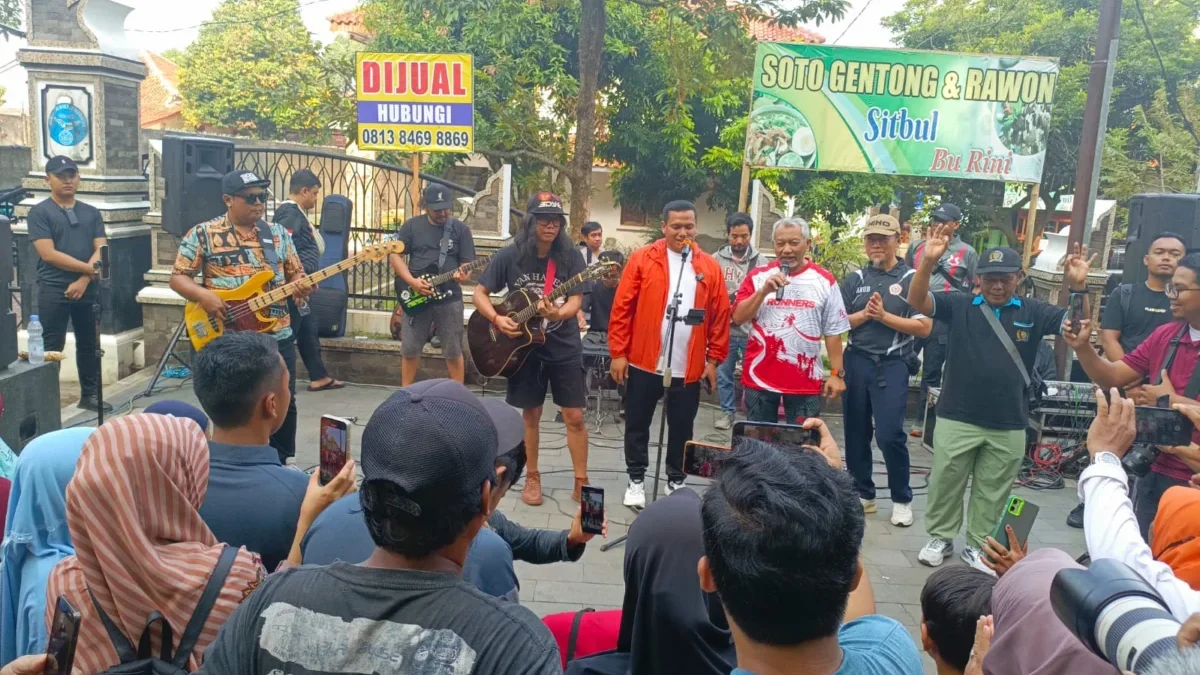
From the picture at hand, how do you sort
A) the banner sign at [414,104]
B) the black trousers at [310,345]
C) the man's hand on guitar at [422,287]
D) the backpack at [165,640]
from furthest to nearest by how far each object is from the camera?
1. the banner sign at [414,104]
2. the black trousers at [310,345]
3. the man's hand on guitar at [422,287]
4. the backpack at [165,640]

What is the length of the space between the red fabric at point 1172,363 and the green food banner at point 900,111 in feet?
14.8

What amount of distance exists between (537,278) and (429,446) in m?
4.36

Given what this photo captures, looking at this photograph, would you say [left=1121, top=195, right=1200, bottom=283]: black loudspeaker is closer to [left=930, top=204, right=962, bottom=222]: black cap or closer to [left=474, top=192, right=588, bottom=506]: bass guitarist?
[left=930, top=204, right=962, bottom=222]: black cap

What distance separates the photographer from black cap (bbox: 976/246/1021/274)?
4.64 meters

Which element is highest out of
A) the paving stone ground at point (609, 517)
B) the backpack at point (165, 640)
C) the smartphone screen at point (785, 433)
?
the smartphone screen at point (785, 433)

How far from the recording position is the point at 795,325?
5531 mm

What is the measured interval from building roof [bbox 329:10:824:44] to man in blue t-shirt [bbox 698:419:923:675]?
21272 mm

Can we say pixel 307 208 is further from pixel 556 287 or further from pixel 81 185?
pixel 556 287

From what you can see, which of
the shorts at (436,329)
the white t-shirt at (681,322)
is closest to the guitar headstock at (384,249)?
the shorts at (436,329)

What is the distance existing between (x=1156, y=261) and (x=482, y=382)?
19.5 feet

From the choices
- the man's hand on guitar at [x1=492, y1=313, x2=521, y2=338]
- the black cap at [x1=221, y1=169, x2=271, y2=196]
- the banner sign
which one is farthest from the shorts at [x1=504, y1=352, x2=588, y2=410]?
the banner sign

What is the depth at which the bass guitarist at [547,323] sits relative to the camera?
5.71 metres

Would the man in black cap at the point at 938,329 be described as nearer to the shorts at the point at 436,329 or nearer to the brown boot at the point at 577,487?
the brown boot at the point at 577,487

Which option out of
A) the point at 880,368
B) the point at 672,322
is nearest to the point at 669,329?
the point at 672,322
